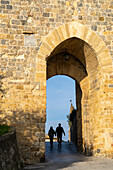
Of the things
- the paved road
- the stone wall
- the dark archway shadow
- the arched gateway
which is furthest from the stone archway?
the stone wall

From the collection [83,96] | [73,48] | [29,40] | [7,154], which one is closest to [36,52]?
[29,40]

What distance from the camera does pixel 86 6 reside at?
8547 mm

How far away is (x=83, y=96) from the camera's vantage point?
9.98 metres

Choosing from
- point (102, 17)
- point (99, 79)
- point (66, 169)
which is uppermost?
point (102, 17)

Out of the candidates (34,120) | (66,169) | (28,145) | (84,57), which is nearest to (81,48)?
(84,57)

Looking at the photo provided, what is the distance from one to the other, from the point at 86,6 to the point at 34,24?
195cm

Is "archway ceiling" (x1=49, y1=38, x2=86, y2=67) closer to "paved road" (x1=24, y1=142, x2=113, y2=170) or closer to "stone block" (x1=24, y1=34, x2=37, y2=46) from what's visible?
"stone block" (x1=24, y1=34, x2=37, y2=46)

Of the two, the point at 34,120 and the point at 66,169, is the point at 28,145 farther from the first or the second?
the point at 66,169

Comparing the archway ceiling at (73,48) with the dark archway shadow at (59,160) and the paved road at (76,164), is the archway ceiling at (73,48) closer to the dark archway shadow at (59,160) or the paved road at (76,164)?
the dark archway shadow at (59,160)

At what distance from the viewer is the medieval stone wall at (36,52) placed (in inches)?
290

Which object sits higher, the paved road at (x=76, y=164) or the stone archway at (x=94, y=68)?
the stone archway at (x=94, y=68)

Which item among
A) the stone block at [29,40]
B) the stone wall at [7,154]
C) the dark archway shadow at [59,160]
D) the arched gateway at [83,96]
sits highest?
the stone block at [29,40]

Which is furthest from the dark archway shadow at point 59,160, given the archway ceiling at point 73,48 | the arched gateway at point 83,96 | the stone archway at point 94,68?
the archway ceiling at point 73,48

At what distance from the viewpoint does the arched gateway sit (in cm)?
733
